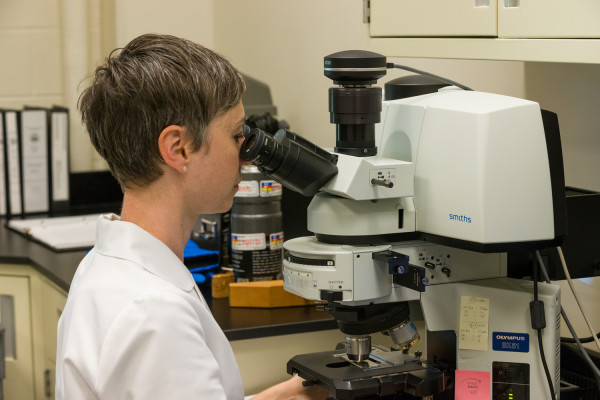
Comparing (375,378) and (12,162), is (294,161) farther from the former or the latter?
(12,162)

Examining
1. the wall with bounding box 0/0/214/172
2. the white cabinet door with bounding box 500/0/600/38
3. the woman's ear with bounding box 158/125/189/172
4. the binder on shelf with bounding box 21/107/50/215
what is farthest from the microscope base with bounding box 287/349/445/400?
the wall with bounding box 0/0/214/172

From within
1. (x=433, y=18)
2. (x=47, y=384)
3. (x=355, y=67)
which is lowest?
(x=47, y=384)

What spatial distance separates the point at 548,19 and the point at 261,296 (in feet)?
3.45

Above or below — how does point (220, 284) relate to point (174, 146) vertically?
below

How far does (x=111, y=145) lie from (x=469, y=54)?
0.64 meters

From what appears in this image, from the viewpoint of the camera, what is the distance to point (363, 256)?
138 cm

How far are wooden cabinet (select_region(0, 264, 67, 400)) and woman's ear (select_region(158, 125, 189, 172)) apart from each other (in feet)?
5.24

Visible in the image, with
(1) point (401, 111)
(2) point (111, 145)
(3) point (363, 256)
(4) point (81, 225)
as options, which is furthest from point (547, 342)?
(4) point (81, 225)

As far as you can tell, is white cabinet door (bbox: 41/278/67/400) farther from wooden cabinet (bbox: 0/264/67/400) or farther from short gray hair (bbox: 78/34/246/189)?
short gray hair (bbox: 78/34/246/189)

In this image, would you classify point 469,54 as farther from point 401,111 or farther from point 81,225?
point 81,225

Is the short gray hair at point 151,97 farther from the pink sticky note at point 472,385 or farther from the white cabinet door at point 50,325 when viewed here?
the white cabinet door at point 50,325

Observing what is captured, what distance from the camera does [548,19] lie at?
1.33 metres

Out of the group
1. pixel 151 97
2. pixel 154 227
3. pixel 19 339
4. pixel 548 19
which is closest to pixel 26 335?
pixel 19 339

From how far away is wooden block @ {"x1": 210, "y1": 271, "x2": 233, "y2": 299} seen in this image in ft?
7.24
